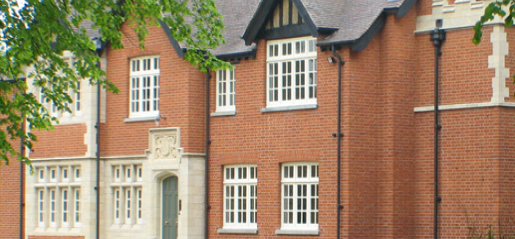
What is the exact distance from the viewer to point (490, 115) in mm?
24672

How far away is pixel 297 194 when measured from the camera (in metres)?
26.8

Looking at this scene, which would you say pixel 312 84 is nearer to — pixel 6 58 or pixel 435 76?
pixel 435 76

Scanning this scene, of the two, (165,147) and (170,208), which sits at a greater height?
(165,147)

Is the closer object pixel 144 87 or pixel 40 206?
pixel 144 87

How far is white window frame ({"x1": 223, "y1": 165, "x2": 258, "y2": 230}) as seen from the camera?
Answer: 27812mm

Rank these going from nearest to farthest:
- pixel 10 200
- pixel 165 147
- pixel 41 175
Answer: pixel 165 147
pixel 41 175
pixel 10 200

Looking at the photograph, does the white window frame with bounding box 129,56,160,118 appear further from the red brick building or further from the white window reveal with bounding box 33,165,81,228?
the white window reveal with bounding box 33,165,81,228

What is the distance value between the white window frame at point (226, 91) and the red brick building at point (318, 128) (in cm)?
5

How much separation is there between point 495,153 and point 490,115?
2.68ft

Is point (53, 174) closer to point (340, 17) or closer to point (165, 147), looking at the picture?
point (165, 147)

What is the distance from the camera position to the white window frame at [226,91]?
93.5 feet

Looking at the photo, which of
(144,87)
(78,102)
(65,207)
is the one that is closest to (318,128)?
(144,87)

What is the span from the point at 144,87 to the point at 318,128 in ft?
19.2

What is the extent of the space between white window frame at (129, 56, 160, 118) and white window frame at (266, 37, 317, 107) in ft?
11.9
